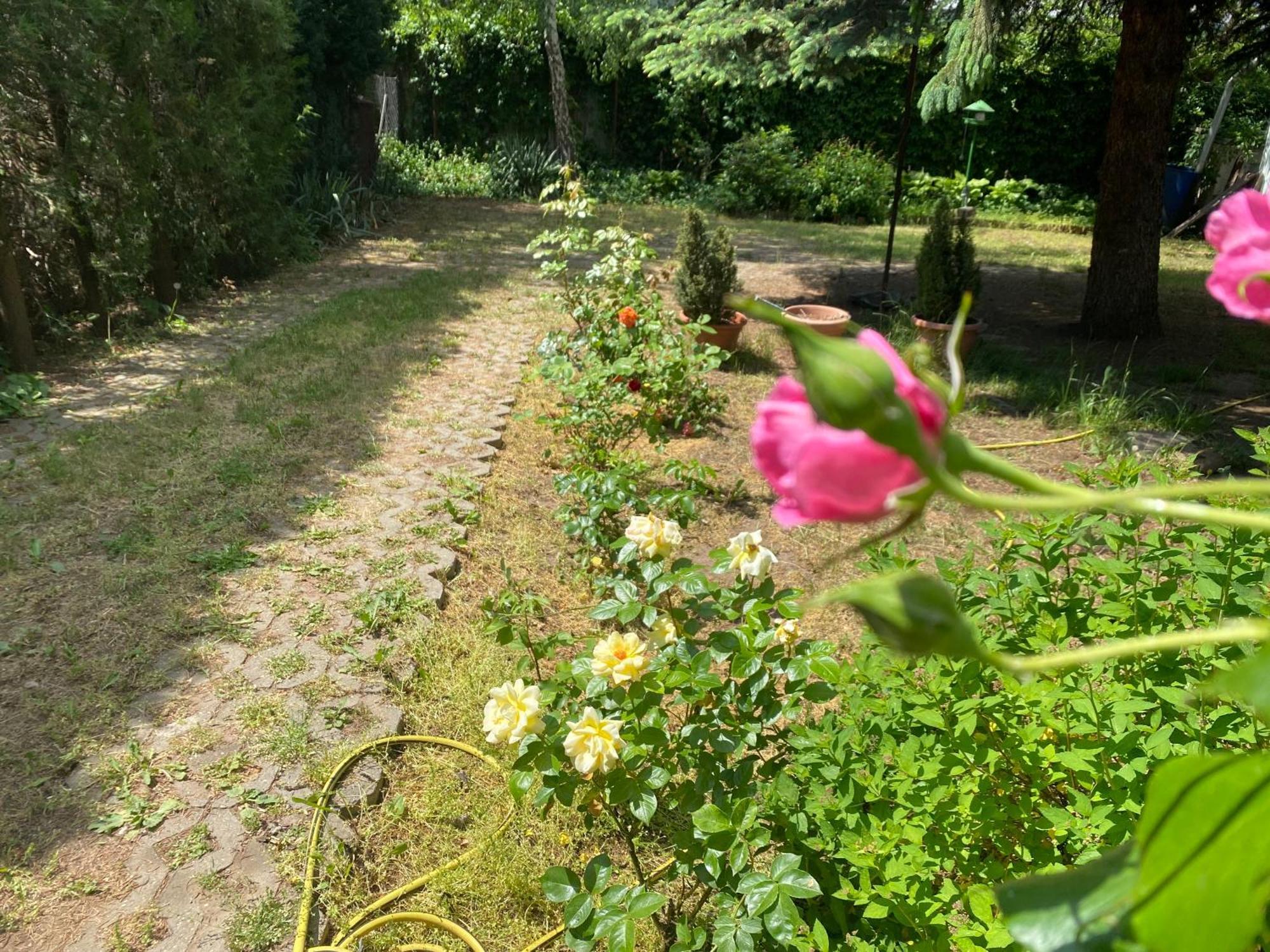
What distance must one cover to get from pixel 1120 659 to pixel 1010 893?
44.4 inches

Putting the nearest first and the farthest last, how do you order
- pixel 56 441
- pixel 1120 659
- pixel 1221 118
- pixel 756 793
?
pixel 1120 659, pixel 756 793, pixel 56 441, pixel 1221 118

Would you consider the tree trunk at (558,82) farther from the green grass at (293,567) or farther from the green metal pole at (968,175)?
the green grass at (293,567)

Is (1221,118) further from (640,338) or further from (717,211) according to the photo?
(640,338)

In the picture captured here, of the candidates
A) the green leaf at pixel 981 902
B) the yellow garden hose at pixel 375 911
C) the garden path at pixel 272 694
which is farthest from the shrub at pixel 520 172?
the green leaf at pixel 981 902

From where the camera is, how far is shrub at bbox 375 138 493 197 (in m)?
11.2

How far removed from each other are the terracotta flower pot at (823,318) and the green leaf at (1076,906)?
450cm

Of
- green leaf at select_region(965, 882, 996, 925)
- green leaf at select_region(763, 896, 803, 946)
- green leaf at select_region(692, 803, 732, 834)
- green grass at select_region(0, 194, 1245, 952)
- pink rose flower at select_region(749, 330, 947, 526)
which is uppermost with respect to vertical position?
pink rose flower at select_region(749, 330, 947, 526)

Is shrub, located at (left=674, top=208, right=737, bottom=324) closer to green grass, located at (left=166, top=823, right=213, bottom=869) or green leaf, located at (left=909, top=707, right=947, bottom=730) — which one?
green grass, located at (left=166, top=823, right=213, bottom=869)

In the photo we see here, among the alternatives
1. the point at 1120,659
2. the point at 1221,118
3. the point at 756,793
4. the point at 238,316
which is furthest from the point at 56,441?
the point at 1221,118

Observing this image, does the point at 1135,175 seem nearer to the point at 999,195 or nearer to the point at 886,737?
the point at 886,737

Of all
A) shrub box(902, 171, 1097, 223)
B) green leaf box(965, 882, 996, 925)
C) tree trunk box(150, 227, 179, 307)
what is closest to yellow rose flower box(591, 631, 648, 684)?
green leaf box(965, 882, 996, 925)

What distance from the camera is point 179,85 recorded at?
224 inches

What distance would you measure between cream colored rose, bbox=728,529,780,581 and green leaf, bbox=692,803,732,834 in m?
0.44

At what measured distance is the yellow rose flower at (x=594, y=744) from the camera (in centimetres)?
134
